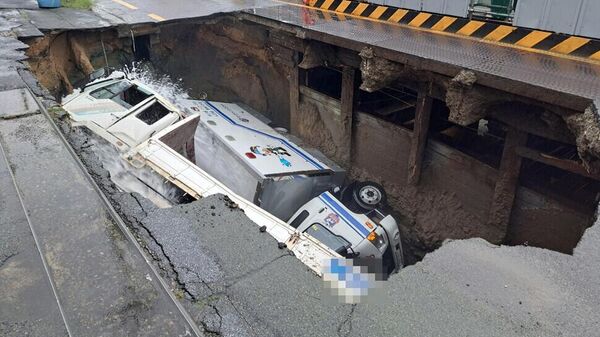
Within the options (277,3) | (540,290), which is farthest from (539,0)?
(277,3)

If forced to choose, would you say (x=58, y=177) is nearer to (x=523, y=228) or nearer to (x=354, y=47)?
(x=354, y=47)

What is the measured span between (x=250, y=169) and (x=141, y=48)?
20.8ft

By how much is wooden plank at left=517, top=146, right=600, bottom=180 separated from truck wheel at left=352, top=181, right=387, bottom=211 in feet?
9.75

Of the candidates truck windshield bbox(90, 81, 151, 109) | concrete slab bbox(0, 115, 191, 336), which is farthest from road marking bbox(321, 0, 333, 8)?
concrete slab bbox(0, 115, 191, 336)

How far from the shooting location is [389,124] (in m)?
9.09

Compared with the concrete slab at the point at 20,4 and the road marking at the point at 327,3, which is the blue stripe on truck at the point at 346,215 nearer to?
the road marking at the point at 327,3

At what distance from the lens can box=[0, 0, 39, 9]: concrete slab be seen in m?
11.6

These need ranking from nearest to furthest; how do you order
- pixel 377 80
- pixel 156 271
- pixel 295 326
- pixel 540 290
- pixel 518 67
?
pixel 295 326
pixel 540 290
pixel 156 271
pixel 518 67
pixel 377 80

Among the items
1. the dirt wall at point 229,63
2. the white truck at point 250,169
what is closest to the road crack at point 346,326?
the white truck at point 250,169

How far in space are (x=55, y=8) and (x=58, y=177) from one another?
385 inches

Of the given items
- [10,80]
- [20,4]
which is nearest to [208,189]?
[10,80]

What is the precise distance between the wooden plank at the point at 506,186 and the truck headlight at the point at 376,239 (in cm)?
186

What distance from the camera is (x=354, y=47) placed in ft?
26.3

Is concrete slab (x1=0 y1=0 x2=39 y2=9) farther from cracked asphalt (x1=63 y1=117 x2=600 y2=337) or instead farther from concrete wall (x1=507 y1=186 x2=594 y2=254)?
concrete wall (x1=507 y1=186 x2=594 y2=254)
